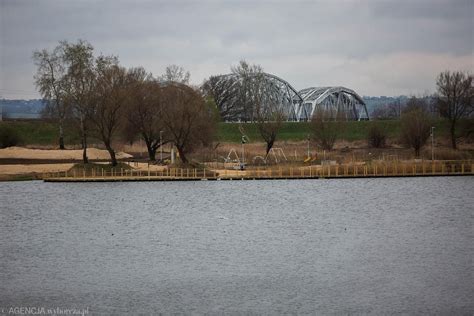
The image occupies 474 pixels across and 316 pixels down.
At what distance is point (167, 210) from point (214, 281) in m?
28.8

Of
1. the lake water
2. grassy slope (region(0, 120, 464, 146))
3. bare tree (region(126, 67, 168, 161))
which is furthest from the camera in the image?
grassy slope (region(0, 120, 464, 146))

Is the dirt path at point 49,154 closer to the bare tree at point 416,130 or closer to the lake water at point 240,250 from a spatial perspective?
the lake water at point 240,250

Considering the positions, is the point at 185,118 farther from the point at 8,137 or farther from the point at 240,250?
the point at 240,250

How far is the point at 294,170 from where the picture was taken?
9294cm

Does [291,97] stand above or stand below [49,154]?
above

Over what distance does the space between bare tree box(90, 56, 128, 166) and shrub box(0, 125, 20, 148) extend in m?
19.6

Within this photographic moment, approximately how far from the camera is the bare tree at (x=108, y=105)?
94750 millimetres

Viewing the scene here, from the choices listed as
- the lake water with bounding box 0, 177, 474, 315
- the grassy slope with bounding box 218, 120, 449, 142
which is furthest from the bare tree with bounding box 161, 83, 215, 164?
the grassy slope with bounding box 218, 120, 449, 142

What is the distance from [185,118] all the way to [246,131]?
4873 cm

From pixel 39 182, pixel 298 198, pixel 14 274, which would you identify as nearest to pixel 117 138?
pixel 39 182

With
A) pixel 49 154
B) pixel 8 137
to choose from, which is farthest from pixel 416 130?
pixel 8 137

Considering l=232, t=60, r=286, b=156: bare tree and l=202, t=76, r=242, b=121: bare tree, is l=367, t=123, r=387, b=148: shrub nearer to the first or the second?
l=232, t=60, r=286, b=156: bare tree

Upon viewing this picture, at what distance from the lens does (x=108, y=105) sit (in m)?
94.6

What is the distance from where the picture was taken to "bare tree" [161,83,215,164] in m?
96.2
